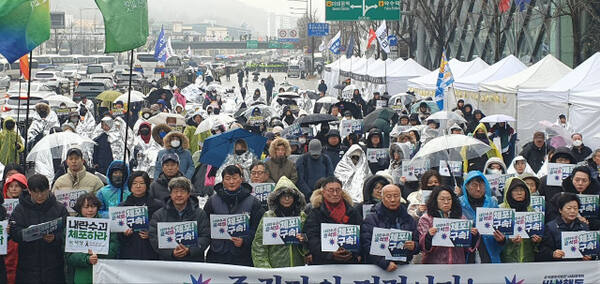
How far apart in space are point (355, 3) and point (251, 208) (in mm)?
27755

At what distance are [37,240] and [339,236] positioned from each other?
7.84 feet

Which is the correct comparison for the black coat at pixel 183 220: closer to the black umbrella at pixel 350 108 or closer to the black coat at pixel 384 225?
the black coat at pixel 384 225

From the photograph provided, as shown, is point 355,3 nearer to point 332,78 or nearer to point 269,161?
point 332,78

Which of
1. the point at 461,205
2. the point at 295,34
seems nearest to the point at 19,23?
the point at 461,205

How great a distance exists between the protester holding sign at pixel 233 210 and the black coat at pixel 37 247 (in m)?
1.23

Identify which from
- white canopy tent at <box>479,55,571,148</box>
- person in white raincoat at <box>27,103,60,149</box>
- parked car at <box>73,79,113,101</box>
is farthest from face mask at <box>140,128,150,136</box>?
parked car at <box>73,79,113,101</box>

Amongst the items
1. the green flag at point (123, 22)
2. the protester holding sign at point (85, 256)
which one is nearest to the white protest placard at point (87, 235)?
the protester holding sign at point (85, 256)

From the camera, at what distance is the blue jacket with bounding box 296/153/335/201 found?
11570 mm

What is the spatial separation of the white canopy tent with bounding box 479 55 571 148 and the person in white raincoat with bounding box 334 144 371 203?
36.0 ft

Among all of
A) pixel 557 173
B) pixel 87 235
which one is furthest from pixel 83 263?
pixel 557 173

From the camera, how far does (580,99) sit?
2002 cm

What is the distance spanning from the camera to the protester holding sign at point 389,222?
24.2 ft

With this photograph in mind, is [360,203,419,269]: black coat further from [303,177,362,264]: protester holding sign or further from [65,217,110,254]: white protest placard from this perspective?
[65,217,110,254]: white protest placard

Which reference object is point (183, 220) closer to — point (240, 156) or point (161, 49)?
point (240, 156)
